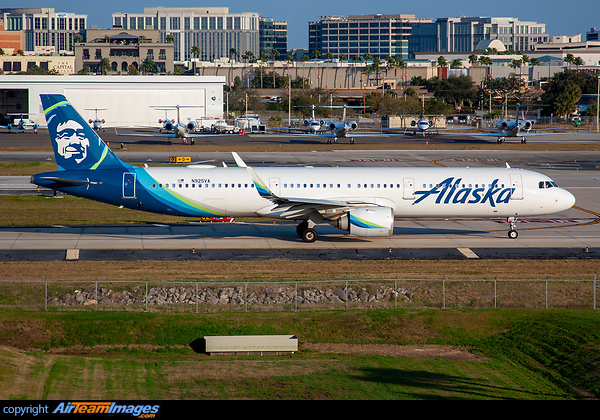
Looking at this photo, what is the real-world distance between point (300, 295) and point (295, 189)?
11235 mm

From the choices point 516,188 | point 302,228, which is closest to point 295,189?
point 302,228

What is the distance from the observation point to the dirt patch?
2489 centimetres

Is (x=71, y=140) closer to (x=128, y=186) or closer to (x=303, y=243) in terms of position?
(x=128, y=186)

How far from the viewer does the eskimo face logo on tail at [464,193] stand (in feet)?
132

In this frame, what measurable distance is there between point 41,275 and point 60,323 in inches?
261

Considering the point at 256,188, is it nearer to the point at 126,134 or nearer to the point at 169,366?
the point at 169,366

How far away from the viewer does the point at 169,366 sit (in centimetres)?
2283

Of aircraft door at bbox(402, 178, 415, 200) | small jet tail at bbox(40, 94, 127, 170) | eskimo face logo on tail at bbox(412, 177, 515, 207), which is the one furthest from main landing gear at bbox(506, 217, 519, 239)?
small jet tail at bbox(40, 94, 127, 170)

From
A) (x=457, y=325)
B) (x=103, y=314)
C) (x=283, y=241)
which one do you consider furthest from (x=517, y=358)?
(x=283, y=241)

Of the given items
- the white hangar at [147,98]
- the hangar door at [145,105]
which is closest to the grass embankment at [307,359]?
the white hangar at [147,98]

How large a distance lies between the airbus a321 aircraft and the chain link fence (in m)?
8.47

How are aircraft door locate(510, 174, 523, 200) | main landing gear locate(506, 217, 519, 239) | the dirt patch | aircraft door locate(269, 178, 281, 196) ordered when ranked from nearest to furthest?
the dirt patch < aircraft door locate(269, 178, 281, 196) < aircraft door locate(510, 174, 523, 200) < main landing gear locate(506, 217, 519, 239)

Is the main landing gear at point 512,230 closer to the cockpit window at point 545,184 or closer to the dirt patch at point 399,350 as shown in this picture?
the cockpit window at point 545,184

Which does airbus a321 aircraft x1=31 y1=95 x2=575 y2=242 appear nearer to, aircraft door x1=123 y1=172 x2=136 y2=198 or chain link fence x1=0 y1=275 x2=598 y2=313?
aircraft door x1=123 y1=172 x2=136 y2=198
